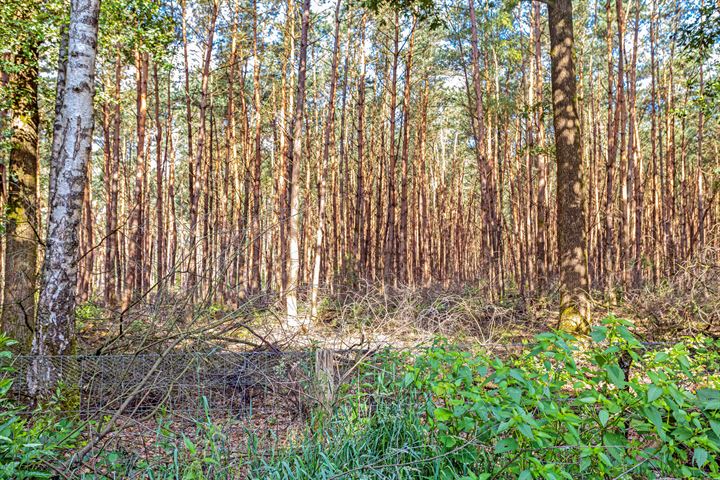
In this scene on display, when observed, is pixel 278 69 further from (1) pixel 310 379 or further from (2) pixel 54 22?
(1) pixel 310 379

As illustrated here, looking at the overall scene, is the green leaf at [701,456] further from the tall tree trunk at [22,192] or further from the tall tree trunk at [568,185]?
the tall tree trunk at [22,192]

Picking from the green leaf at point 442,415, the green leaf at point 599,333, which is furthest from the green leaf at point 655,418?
the green leaf at point 442,415

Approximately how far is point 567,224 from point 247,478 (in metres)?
5.51

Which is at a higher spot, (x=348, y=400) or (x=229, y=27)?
(x=229, y=27)

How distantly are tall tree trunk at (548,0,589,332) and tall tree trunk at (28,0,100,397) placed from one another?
235 inches

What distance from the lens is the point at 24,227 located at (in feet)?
20.9

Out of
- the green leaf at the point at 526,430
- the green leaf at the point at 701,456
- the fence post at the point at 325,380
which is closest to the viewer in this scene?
the green leaf at the point at 701,456

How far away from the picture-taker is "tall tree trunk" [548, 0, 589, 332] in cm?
638

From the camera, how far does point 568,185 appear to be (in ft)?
21.1

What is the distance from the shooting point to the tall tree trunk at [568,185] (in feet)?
20.9

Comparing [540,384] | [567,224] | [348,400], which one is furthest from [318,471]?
[567,224]

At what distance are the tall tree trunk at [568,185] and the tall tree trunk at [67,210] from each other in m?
5.96

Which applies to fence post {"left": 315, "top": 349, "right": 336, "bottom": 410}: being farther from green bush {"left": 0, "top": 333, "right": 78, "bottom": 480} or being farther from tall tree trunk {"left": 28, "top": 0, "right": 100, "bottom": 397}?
tall tree trunk {"left": 28, "top": 0, "right": 100, "bottom": 397}

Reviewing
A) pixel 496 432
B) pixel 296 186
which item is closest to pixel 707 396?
pixel 496 432
